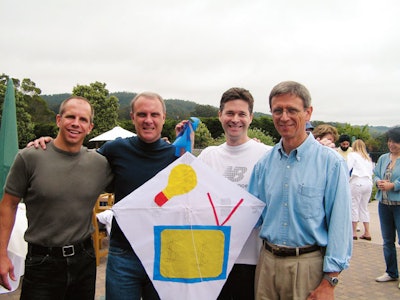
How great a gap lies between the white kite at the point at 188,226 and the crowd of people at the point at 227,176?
14 cm

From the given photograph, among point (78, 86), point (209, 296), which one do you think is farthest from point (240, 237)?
point (78, 86)

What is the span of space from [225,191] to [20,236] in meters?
2.81

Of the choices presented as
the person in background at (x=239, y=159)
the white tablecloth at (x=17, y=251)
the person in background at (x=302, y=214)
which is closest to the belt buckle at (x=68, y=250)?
the person in background at (x=239, y=159)

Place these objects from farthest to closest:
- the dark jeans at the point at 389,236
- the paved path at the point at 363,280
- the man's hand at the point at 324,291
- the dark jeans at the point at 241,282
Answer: the dark jeans at the point at 389,236 < the paved path at the point at 363,280 < the dark jeans at the point at 241,282 < the man's hand at the point at 324,291

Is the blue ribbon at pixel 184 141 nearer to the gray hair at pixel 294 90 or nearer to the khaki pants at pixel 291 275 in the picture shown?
the gray hair at pixel 294 90

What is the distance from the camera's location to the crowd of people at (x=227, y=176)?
2041mm

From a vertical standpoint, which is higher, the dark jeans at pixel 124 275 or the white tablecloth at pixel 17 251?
the dark jeans at pixel 124 275

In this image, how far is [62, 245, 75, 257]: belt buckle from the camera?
7.62ft

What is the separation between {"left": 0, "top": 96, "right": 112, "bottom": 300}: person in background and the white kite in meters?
0.37

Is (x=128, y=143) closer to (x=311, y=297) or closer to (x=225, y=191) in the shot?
(x=225, y=191)

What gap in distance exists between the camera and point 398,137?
16.5 feet

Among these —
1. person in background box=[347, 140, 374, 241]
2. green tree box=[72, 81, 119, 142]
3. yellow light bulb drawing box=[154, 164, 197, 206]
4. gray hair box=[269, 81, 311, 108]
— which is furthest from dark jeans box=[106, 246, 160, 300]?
green tree box=[72, 81, 119, 142]

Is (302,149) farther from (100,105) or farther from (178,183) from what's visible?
(100,105)

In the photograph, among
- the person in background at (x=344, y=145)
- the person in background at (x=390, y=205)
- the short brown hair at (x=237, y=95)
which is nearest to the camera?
the short brown hair at (x=237, y=95)
